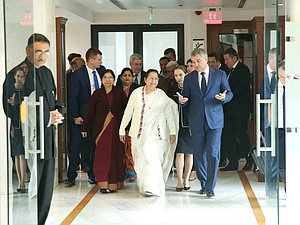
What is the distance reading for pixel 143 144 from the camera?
778cm

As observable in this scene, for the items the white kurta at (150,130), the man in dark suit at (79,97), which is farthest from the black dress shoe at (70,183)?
the white kurta at (150,130)

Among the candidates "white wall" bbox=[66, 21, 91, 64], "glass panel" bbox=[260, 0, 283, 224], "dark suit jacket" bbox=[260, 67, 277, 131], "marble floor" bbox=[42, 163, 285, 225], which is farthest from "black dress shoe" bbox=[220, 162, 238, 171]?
"white wall" bbox=[66, 21, 91, 64]

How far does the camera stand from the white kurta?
777 cm

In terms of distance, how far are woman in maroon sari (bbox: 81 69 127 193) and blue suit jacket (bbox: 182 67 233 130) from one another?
0.96m

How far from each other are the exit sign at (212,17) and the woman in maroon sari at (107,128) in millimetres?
4631

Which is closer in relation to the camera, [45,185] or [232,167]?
[45,185]

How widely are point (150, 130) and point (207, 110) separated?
2.30 ft

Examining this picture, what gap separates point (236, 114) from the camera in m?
9.74

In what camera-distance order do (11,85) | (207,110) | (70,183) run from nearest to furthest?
(11,85) → (207,110) → (70,183)

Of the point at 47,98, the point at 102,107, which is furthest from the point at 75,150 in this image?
the point at 47,98

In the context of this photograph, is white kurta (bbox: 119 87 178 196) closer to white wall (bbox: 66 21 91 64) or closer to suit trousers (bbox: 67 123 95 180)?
suit trousers (bbox: 67 123 95 180)

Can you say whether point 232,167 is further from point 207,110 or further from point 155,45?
point 155,45

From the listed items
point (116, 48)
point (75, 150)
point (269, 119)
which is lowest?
point (75, 150)

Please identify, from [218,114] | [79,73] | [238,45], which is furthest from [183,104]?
[238,45]
